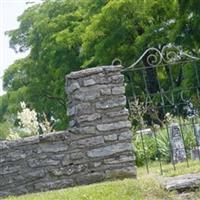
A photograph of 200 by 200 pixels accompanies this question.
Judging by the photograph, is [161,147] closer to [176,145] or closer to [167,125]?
[176,145]

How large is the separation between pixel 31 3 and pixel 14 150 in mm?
31022

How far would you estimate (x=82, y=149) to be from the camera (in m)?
9.04

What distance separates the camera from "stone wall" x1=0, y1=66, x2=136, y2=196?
902 cm

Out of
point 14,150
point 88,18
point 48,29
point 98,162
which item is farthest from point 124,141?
point 48,29

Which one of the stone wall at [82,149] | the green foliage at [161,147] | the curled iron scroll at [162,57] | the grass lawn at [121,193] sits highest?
the curled iron scroll at [162,57]

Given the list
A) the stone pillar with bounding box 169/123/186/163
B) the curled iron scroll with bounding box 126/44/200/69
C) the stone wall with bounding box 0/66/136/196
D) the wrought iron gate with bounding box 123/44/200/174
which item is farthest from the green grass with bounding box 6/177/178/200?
the stone pillar with bounding box 169/123/186/163

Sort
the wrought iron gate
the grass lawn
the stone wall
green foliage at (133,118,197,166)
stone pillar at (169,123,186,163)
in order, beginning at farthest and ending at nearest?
1. green foliage at (133,118,197,166)
2. stone pillar at (169,123,186,163)
3. the wrought iron gate
4. the stone wall
5. the grass lawn

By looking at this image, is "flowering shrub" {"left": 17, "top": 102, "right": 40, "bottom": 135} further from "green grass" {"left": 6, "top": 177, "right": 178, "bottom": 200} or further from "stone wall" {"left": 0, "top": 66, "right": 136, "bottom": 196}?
"green grass" {"left": 6, "top": 177, "right": 178, "bottom": 200}

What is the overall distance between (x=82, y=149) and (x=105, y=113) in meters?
A: 0.66

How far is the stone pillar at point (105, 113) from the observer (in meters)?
9.03

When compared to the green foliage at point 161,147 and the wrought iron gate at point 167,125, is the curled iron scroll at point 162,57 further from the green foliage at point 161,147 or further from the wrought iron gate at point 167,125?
the green foliage at point 161,147

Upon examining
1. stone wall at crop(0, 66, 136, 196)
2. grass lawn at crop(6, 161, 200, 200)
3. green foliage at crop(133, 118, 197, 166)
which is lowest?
green foliage at crop(133, 118, 197, 166)

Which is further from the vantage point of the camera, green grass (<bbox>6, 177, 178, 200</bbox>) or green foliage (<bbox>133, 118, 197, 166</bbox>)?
green foliage (<bbox>133, 118, 197, 166</bbox>)

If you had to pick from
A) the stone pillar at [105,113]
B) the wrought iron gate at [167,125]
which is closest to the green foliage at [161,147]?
the wrought iron gate at [167,125]
